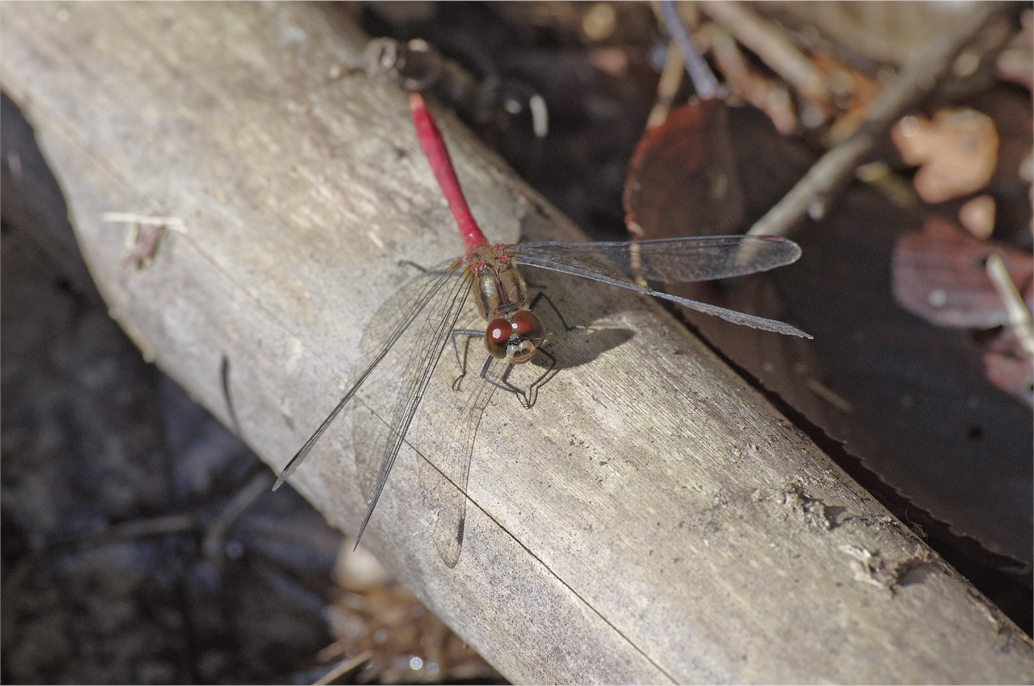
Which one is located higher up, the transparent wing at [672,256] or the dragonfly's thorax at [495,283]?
the transparent wing at [672,256]

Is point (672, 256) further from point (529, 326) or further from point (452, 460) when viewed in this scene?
point (452, 460)

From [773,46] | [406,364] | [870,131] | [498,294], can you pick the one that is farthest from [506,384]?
[773,46]

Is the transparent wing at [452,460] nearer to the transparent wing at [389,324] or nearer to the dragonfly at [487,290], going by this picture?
the dragonfly at [487,290]

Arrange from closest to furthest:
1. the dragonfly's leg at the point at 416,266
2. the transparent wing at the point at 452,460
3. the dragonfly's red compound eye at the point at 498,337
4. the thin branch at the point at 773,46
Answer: the transparent wing at the point at 452,460
the dragonfly's red compound eye at the point at 498,337
the dragonfly's leg at the point at 416,266
the thin branch at the point at 773,46

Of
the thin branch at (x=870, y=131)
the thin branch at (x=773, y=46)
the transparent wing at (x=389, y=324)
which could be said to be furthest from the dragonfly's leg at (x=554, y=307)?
the thin branch at (x=773, y=46)

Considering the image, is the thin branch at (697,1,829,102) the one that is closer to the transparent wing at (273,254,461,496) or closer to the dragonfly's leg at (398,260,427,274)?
the transparent wing at (273,254,461,496)

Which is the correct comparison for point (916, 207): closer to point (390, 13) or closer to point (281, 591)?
point (390, 13)

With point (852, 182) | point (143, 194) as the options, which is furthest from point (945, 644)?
point (143, 194)
